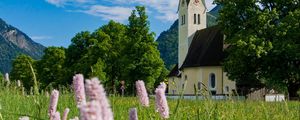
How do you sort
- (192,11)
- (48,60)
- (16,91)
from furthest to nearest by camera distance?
(48,60) → (192,11) → (16,91)

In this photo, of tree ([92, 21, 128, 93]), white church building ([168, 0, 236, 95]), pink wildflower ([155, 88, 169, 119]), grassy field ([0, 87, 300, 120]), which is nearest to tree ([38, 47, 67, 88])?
tree ([92, 21, 128, 93])

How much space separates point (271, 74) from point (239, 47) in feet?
11.5

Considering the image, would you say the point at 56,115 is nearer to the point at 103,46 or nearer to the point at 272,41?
the point at 272,41

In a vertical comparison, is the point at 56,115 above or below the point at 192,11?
below

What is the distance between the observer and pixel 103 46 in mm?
58656

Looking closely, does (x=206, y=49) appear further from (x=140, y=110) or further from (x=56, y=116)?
(x=56, y=116)

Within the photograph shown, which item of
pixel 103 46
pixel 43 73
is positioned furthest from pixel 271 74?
pixel 43 73

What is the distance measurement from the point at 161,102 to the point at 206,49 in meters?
65.5

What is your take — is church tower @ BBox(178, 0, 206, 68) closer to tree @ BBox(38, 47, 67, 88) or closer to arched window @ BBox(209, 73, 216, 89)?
arched window @ BBox(209, 73, 216, 89)

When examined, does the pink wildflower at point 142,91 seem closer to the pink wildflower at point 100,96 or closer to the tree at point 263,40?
the pink wildflower at point 100,96

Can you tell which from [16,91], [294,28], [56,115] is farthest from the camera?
[294,28]

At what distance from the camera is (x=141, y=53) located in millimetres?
52750

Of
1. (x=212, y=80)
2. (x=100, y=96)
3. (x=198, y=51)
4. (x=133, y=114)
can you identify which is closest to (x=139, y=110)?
(x=133, y=114)

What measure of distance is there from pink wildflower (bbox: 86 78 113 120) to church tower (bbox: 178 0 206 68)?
72718 millimetres
